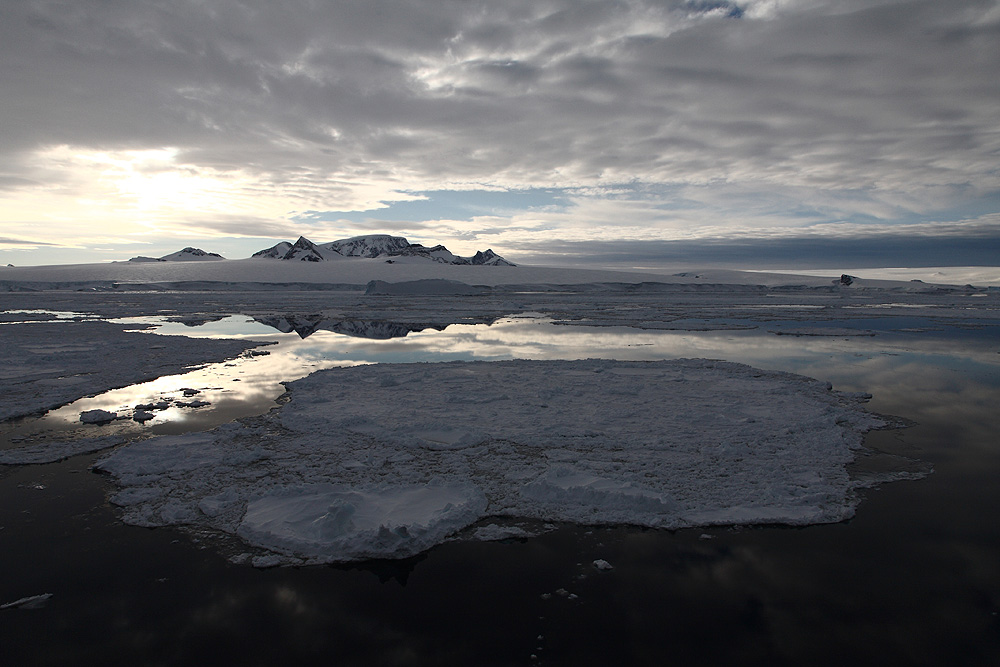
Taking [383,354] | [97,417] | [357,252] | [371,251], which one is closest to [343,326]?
[383,354]

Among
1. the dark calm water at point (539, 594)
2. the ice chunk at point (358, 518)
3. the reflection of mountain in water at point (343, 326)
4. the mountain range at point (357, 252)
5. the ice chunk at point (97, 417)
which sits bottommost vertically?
the dark calm water at point (539, 594)

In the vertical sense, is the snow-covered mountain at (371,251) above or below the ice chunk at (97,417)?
above

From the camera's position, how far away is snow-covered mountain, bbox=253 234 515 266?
312 feet

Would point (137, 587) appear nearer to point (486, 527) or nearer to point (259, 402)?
point (486, 527)

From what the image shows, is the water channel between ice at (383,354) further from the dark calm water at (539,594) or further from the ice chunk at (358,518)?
the ice chunk at (358,518)

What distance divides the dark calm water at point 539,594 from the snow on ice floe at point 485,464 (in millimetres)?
190

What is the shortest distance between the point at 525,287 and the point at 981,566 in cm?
3873

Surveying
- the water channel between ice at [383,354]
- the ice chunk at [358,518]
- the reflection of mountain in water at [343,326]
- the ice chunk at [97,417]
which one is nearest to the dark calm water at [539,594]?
the ice chunk at [358,518]

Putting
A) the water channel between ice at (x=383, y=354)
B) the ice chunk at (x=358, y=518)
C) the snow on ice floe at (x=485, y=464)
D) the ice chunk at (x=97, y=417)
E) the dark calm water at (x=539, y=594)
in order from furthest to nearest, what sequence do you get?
the water channel between ice at (x=383, y=354)
the ice chunk at (x=97, y=417)
the snow on ice floe at (x=485, y=464)
the ice chunk at (x=358, y=518)
the dark calm water at (x=539, y=594)

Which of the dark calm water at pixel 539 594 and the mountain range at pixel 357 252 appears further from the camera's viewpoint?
the mountain range at pixel 357 252

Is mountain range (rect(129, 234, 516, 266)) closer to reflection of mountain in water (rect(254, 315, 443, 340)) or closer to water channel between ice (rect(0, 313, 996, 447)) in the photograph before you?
reflection of mountain in water (rect(254, 315, 443, 340))

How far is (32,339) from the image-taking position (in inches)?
407

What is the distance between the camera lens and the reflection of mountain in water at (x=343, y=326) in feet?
41.3

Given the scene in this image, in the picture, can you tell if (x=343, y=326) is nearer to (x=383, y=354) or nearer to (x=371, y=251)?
(x=383, y=354)
